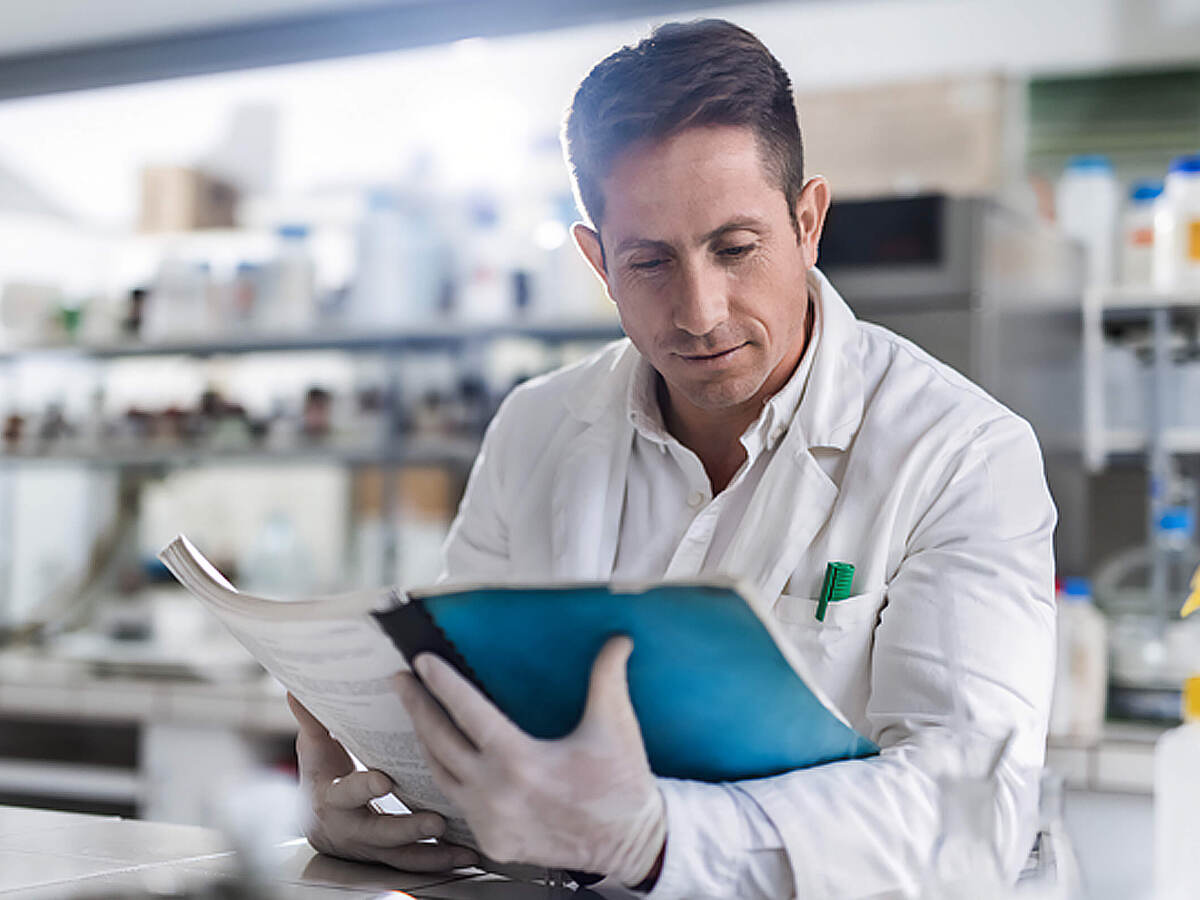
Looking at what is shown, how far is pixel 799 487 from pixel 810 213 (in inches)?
9.6

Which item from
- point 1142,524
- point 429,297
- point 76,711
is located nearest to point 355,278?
point 429,297

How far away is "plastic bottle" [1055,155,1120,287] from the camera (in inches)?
104

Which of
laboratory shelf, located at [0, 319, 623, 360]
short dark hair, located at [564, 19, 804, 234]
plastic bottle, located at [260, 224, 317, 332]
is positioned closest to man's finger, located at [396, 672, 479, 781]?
short dark hair, located at [564, 19, 804, 234]

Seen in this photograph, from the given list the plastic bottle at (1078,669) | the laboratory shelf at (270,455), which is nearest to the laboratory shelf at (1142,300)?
the plastic bottle at (1078,669)

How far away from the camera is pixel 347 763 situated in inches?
38.6

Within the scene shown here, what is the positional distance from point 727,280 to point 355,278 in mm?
2088

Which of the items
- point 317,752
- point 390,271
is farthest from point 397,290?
point 317,752

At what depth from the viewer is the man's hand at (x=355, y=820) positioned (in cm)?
89

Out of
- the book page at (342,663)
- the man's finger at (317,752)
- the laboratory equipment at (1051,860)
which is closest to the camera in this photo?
the laboratory equipment at (1051,860)

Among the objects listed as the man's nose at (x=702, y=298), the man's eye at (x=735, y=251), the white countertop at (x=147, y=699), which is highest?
the man's eye at (x=735, y=251)

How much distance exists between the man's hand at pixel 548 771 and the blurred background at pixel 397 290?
60.2 inches

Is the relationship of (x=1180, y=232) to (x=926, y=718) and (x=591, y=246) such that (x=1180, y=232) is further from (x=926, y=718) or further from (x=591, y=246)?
(x=926, y=718)

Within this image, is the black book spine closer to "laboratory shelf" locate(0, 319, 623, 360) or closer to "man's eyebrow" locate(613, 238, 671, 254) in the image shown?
"man's eyebrow" locate(613, 238, 671, 254)

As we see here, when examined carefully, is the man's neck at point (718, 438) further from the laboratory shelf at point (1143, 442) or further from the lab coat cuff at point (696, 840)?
the laboratory shelf at point (1143, 442)
